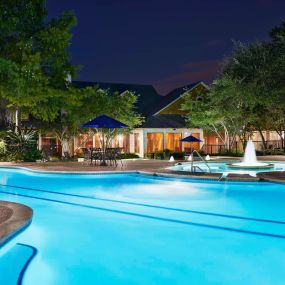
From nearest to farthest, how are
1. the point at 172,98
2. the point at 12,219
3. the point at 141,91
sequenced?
the point at 12,219, the point at 172,98, the point at 141,91

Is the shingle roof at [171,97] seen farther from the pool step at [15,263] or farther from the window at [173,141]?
the pool step at [15,263]

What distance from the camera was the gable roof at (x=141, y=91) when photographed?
35688 mm

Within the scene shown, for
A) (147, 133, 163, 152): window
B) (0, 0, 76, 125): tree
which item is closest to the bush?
(0, 0, 76, 125): tree

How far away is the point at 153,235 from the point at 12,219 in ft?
8.69

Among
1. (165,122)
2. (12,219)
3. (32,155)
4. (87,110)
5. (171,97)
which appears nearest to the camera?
(12,219)

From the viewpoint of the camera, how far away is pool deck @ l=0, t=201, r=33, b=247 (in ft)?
23.3

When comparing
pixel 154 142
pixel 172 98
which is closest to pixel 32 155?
pixel 154 142

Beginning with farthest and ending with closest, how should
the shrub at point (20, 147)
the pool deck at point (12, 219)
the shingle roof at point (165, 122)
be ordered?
1. the shingle roof at point (165, 122)
2. the shrub at point (20, 147)
3. the pool deck at point (12, 219)

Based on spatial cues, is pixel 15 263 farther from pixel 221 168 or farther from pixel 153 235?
pixel 221 168

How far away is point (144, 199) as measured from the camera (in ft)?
40.4

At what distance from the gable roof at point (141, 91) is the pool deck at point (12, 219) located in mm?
25735

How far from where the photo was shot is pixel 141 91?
125 ft

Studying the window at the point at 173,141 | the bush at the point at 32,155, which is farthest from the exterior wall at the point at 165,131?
the bush at the point at 32,155

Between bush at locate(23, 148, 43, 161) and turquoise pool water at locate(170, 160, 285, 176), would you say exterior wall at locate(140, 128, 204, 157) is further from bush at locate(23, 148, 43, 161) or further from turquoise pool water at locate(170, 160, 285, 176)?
turquoise pool water at locate(170, 160, 285, 176)
